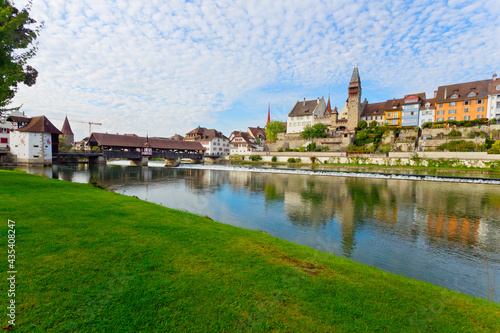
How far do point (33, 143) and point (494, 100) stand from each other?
81.0 m

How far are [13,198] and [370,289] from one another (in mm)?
9098

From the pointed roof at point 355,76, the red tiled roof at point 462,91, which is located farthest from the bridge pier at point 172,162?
the red tiled roof at point 462,91

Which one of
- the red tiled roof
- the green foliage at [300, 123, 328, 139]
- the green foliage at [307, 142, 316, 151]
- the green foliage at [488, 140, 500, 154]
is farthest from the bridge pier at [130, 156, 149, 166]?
the red tiled roof

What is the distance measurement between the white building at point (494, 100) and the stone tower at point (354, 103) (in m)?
22.8

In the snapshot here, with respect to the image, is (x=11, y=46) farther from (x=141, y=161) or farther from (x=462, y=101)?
(x=462, y=101)

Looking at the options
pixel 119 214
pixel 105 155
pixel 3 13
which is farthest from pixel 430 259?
pixel 105 155

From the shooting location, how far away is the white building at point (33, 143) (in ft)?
138

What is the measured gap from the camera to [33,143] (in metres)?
42.7

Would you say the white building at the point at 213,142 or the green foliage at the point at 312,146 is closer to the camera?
the green foliage at the point at 312,146

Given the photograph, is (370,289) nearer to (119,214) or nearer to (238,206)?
(119,214)

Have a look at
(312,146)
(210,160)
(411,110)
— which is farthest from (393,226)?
(210,160)

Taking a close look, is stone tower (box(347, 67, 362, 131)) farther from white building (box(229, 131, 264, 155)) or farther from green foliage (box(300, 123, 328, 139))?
white building (box(229, 131, 264, 155))

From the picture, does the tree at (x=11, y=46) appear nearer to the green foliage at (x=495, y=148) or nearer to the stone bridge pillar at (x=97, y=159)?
the stone bridge pillar at (x=97, y=159)

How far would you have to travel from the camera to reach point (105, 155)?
163 ft
